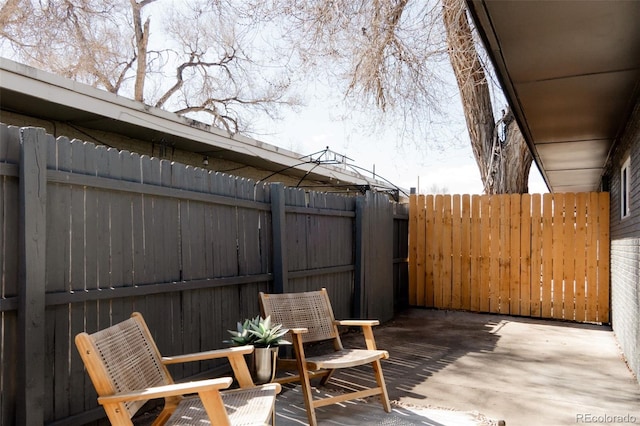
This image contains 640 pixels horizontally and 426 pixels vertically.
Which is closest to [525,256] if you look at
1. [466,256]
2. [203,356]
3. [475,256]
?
[475,256]

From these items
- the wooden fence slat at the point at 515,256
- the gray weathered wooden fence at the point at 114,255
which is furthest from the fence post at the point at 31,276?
the wooden fence slat at the point at 515,256

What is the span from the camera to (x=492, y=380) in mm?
4379

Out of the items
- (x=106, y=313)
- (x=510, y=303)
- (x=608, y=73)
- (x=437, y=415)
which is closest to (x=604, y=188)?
(x=510, y=303)

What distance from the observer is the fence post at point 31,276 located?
2496 mm

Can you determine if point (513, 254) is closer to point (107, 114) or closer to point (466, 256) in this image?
point (466, 256)

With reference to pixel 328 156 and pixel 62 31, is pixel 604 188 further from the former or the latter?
pixel 62 31

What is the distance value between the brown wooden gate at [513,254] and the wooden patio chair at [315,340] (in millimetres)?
4498

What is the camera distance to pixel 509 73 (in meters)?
3.33

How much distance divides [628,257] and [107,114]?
539 centimetres

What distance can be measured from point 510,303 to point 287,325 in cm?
505

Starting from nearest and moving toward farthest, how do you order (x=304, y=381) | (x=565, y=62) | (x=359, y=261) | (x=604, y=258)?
1. (x=565, y=62)
2. (x=304, y=381)
3. (x=359, y=261)
4. (x=604, y=258)

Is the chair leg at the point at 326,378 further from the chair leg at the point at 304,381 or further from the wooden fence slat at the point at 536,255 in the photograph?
the wooden fence slat at the point at 536,255

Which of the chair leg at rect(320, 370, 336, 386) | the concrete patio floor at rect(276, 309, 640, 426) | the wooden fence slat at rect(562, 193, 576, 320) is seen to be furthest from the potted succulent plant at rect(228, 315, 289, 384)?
the wooden fence slat at rect(562, 193, 576, 320)

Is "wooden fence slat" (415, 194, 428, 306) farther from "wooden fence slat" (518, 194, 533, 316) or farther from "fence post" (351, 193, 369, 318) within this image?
"fence post" (351, 193, 369, 318)
